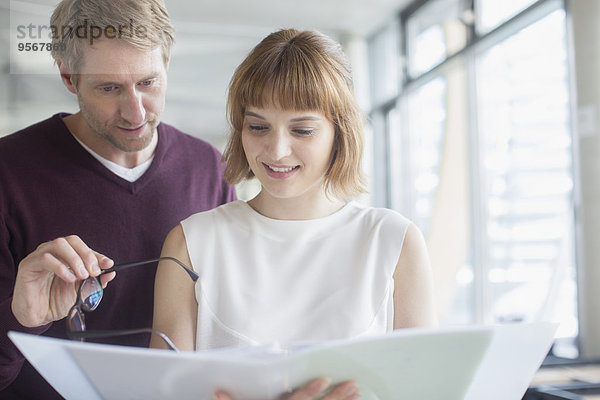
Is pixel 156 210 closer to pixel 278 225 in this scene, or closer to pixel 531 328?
pixel 278 225

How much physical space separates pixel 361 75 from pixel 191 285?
567 cm

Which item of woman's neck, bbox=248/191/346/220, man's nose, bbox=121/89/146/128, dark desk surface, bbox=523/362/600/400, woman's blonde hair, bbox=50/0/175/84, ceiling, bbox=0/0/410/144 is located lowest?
dark desk surface, bbox=523/362/600/400

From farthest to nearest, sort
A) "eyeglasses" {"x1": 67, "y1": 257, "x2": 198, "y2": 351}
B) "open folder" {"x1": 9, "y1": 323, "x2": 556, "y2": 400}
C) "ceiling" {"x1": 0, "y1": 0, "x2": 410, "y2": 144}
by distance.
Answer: "ceiling" {"x1": 0, "y1": 0, "x2": 410, "y2": 144}
"eyeglasses" {"x1": 67, "y1": 257, "x2": 198, "y2": 351}
"open folder" {"x1": 9, "y1": 323, "x2": 556, "y2": 400}

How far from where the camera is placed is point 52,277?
3.53 ft

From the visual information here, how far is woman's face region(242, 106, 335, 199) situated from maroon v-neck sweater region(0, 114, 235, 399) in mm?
325

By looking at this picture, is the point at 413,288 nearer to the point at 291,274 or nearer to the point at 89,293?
the point at 291,274

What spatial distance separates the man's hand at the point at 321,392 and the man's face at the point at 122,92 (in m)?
0.74

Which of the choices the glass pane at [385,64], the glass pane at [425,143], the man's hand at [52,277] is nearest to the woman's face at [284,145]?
the man's hand at [52,277]

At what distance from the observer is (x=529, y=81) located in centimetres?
424

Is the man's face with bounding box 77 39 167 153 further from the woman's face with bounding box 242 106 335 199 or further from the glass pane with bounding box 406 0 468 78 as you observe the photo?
the glass pane with bounding box 406 0 468 78

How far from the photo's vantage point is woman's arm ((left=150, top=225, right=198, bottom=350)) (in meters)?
1.20

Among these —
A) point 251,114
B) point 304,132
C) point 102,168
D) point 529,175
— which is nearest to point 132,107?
point 102,168

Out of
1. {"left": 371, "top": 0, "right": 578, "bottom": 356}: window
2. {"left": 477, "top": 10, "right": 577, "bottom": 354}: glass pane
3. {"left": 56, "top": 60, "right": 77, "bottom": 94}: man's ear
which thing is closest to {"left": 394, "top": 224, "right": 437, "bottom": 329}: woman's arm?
{"left": 56, "top": 60, "right": 77, "bottom": 94}: man's ear

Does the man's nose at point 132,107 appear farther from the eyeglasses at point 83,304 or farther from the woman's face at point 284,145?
the eyeglasses at point 83,304
